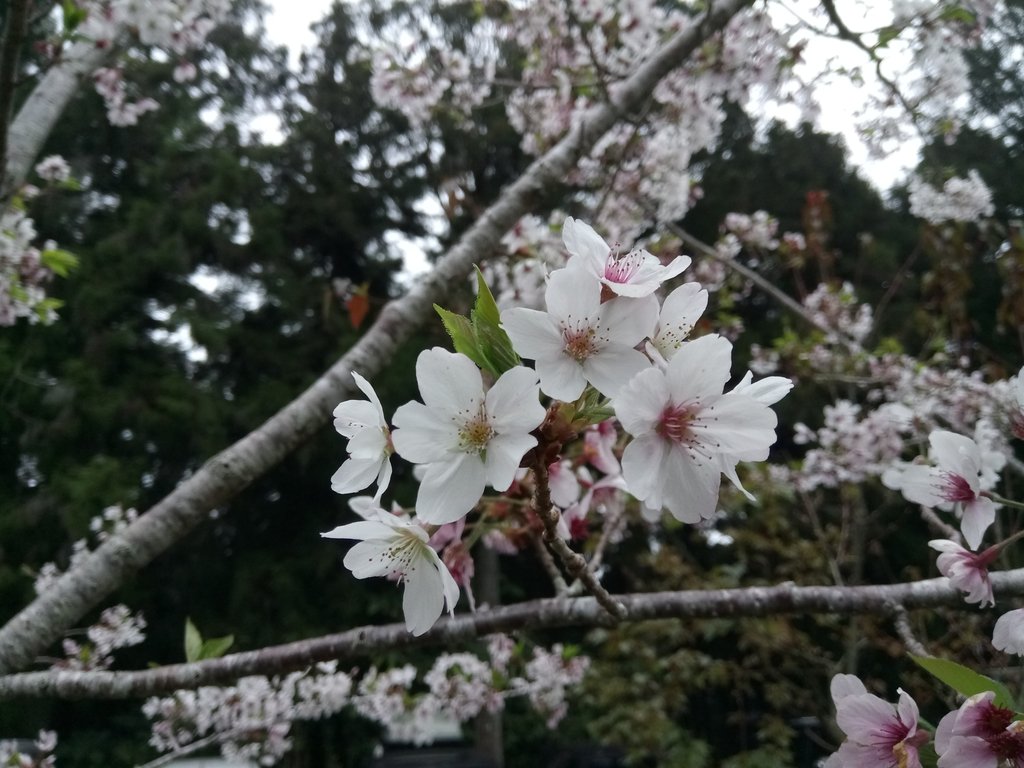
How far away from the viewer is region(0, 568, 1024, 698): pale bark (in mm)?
948

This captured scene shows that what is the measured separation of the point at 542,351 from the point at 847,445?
3.31 metres

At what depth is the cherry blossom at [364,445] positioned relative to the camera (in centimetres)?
67

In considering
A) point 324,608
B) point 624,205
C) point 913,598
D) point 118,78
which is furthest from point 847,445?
point 324,608

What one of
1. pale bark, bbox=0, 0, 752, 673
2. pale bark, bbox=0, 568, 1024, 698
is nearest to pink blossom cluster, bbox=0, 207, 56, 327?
pale bark, bbox=0, 0, 752, 673

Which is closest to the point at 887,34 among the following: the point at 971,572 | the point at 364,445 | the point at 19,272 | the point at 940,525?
the point at 940,525

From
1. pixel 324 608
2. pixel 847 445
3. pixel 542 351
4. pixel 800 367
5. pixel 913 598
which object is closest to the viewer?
pixel 542 351

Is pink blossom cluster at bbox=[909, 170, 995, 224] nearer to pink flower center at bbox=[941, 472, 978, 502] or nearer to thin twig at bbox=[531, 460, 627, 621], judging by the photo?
pink flower center at bbox=[941, 472, 978, 502]

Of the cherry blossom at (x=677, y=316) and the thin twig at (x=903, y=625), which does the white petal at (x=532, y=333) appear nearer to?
the cherry blossom at (x=677, y=316)

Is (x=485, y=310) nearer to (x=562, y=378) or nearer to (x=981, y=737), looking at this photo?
(x=562, y=378)

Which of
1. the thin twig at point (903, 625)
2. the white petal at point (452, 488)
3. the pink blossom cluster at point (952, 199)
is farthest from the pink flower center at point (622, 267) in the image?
the pink blossom cluster at point (952, 199)

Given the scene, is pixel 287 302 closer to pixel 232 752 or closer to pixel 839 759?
pixel 232 752

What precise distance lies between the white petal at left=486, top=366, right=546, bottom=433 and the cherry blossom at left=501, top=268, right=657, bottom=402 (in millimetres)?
14

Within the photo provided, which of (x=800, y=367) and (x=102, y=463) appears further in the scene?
(x=102, y=463)

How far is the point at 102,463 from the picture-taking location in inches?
238
